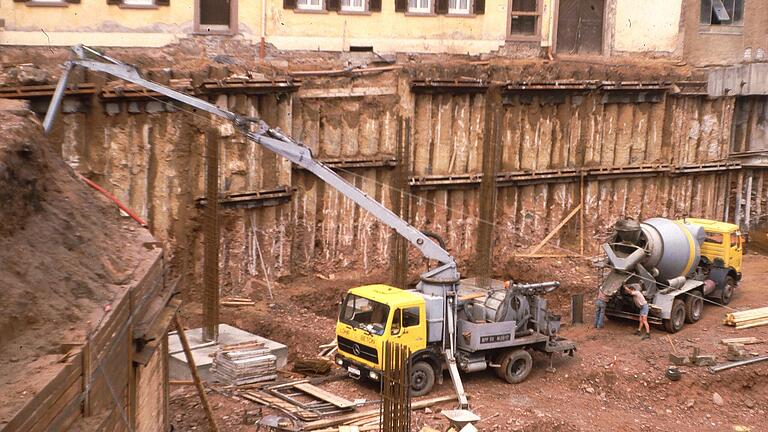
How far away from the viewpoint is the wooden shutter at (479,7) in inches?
1142

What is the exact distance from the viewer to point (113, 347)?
8.98 metres

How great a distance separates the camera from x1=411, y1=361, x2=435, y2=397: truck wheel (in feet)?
57.8

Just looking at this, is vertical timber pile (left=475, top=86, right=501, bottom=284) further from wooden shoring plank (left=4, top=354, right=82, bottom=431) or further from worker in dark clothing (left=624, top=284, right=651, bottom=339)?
wooden shoring plank (left=4, top=354, right=82, bottom=431)

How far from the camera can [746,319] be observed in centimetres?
2294

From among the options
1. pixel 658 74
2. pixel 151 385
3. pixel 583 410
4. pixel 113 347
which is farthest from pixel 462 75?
pixel 113 347

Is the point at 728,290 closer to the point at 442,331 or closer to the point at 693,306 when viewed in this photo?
the point at 693,306

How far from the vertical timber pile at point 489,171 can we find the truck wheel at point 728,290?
6189 millimetres

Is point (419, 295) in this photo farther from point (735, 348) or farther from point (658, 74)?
point (658, 74)

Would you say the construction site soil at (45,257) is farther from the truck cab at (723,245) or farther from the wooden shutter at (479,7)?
the wooden shutter at (479,7)

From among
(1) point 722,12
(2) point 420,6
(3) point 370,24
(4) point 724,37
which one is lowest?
(3) point 370,24

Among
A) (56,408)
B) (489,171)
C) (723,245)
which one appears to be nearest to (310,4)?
(489,171)

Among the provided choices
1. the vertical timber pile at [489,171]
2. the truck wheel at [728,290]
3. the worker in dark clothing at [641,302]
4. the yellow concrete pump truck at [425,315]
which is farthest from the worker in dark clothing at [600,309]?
the vertical timber pile at [489,171]

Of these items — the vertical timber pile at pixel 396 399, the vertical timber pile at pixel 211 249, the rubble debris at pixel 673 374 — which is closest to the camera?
the vertical timber pile at pixel 396 399

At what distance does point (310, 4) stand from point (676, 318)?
13036 mm
